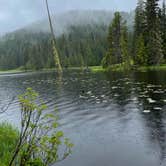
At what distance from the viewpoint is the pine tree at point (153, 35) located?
5603 cm

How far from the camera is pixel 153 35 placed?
57.6 meters

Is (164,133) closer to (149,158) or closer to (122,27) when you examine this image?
(149,158)

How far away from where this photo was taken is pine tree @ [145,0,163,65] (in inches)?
2206

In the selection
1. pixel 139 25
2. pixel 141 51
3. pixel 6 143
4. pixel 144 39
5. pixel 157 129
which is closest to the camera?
pixel 6 143

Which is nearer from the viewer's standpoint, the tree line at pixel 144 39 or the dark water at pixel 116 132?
the dark water at pixel 116 132

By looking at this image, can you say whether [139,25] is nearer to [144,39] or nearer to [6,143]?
[144,39]

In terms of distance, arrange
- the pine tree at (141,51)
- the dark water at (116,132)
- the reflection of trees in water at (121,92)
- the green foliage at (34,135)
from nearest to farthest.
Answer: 1. the green foliage at (34,135)
2. the dark water at (116,132)
3. the reflection of trees in water at (121,92)
4. the pine tree at (141,51)

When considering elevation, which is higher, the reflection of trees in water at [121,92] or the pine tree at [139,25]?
the pine tree at [139,25]

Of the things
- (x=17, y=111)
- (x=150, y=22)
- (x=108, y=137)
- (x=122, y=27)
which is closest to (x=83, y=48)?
(x=122, y=27)

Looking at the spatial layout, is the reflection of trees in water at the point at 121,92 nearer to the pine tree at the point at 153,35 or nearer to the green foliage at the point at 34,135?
the green foliage at the point at 34,135

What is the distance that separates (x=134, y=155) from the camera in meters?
9.63

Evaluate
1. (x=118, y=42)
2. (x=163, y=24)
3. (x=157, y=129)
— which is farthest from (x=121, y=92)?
(x=163, y=24)

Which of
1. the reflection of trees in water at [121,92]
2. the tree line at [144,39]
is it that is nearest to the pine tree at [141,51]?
the tree line at [144,39]

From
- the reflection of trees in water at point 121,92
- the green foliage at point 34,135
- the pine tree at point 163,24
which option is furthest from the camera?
the pine tree at point 163,24
